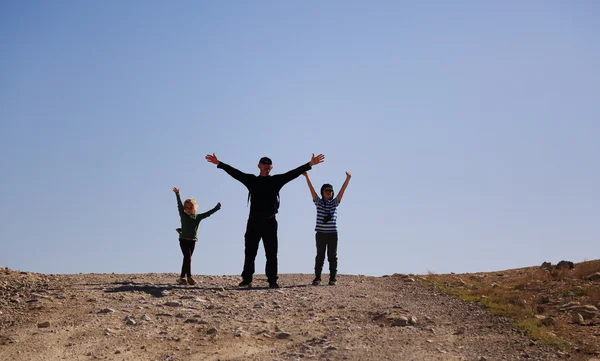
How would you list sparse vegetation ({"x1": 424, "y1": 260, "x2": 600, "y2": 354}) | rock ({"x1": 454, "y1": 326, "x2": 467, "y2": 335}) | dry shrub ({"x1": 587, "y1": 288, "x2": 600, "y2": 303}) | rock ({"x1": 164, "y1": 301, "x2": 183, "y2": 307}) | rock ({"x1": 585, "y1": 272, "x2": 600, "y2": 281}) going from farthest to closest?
1. rock ({"x1": 585, "y1": 272, "x2": 600, "y2": 281})
2. dry shrub ({"x1": 587, "y1": 288, "x2": 600, "y2": 303})
3. rock ({"x1": 164, "y1": 301, "x2": 183, "y2": 307})
4. sparse vegetation ({"x1": 424, "y1": 260, "x2": 600, "y2": 354})
5. rock ({"x1": 454, "y1": 326, "x2": 467, "y2": 335})

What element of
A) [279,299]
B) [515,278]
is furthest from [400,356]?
[515,278]

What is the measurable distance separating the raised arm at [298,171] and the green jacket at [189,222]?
2438 millimetres

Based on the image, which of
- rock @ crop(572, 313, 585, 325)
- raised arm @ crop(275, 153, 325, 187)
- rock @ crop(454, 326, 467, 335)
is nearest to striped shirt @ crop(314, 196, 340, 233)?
raised arm @ crop(275, 153, 325, 187)

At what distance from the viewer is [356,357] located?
1096 cm

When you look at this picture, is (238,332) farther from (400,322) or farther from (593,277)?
(593,277)

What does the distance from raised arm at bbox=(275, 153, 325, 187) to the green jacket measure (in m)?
2.44

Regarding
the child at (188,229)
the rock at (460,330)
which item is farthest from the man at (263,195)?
the rock at (460,330)

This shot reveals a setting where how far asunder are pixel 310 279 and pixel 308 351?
9.97 metres

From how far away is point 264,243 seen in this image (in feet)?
59.1

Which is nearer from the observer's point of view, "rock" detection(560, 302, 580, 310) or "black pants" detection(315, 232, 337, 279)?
"rock" detection(560, 302, 580, 310)

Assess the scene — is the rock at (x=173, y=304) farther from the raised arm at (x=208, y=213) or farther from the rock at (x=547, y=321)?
the rock at (x=547, y=321)

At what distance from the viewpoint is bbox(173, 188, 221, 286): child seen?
728 inches

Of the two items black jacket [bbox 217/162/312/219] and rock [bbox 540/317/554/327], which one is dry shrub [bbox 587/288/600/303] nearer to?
rock [bbox 540/317/554/327]

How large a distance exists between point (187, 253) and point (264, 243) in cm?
228
